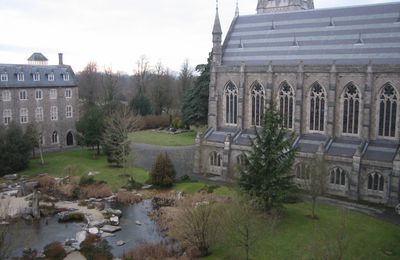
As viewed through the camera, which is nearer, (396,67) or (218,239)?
(218,239)

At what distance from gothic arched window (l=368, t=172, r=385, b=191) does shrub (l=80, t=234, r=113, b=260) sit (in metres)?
23.1

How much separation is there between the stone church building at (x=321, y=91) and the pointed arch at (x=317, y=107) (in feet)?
0.33

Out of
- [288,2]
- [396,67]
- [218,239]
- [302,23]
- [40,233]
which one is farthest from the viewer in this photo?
[288,2]

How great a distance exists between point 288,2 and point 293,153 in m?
32.0

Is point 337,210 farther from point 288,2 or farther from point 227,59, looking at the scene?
point 288,2

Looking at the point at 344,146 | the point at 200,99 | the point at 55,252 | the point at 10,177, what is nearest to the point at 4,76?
the point at 10,177

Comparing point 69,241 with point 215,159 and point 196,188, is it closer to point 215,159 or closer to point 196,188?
point 196,188

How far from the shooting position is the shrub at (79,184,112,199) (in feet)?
127

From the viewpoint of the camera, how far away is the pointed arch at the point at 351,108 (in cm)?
3850

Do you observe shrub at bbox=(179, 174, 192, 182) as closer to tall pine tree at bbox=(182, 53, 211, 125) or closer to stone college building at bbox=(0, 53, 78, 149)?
tall pine tree at bbox=(182, 53, 211, 125)

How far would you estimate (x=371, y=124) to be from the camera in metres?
37.7

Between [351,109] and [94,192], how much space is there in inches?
1030

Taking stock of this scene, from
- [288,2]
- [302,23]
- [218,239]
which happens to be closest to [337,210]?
[218,239]

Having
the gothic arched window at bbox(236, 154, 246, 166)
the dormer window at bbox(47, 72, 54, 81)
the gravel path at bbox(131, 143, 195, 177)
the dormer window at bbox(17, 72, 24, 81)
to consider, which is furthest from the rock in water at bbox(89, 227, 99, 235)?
the dormer window at bbox(47, 72, 54, 81)
